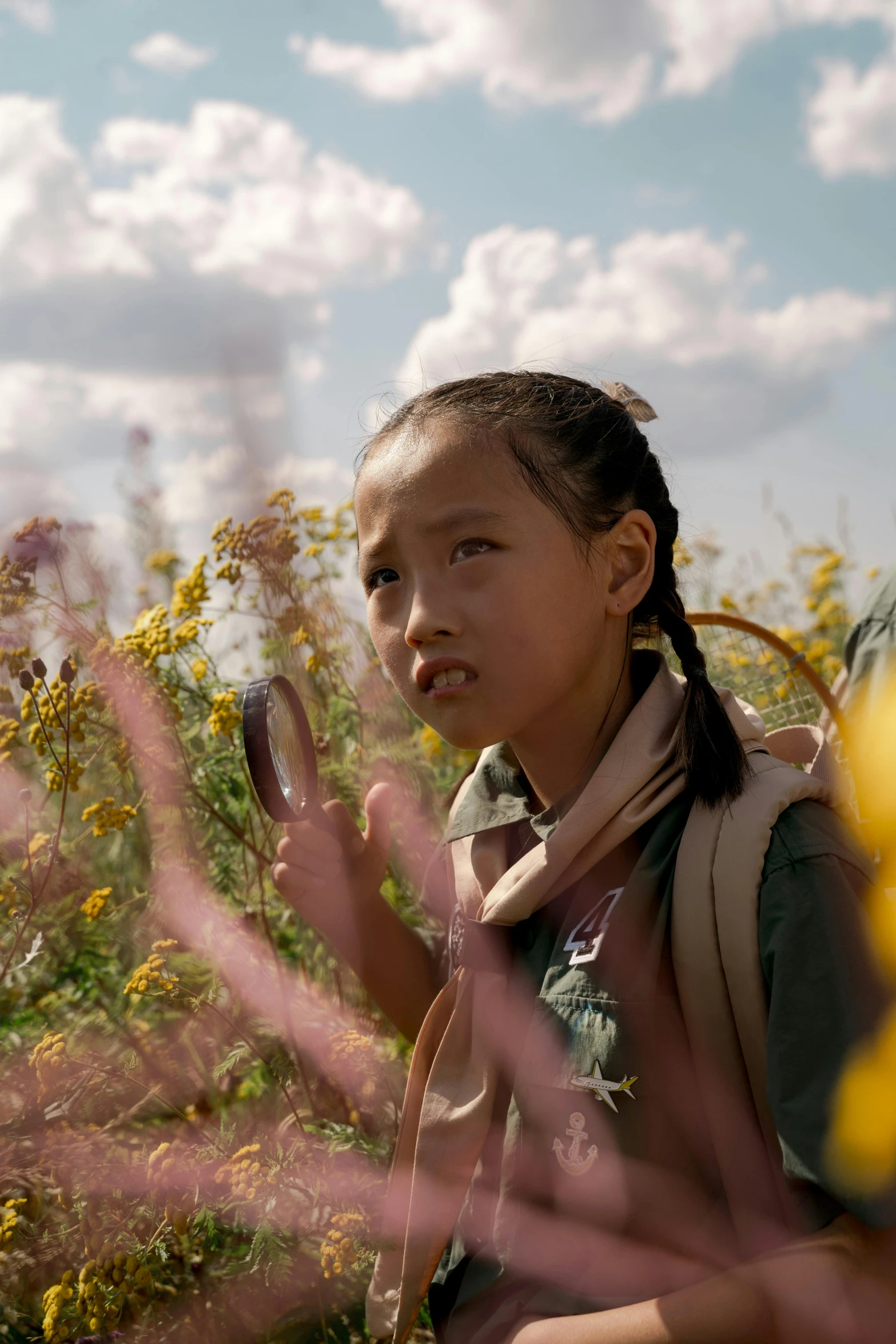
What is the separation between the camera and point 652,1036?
141 cm

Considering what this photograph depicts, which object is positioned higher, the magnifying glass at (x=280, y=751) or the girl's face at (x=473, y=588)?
the girl's face at (x=473, y=588)

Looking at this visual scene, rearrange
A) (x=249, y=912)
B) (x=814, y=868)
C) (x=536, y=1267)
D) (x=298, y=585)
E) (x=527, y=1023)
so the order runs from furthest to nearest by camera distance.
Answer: (x=298, y=585), (x=249, y=912), (x=527, y=1023), (x=536, y=1267), (x=814, y=868)

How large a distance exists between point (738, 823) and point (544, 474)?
632 millimetres

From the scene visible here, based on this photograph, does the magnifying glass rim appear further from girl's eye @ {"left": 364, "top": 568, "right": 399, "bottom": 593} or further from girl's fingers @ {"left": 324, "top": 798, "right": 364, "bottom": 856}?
girl's eye @ {"left": 364, "top": 568, "right": 399, "bottom": 593}

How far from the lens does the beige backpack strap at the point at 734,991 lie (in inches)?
51.7

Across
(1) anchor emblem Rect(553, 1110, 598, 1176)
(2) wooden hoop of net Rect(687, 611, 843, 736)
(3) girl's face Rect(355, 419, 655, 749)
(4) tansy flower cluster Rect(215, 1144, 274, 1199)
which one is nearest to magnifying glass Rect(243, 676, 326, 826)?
(3) girl's face Rect(355, 419, 655, 749)

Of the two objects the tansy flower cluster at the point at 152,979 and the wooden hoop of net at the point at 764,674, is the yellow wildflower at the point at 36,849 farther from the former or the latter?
the wooden hoop of net at the point at 764,674

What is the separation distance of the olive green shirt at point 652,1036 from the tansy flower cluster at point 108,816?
0.91 m

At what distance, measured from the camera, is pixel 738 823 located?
137 centimetres

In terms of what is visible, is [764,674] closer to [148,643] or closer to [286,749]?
[286,749]

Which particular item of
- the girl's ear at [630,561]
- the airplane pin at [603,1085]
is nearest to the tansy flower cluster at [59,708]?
the girl's ear at [630,561]

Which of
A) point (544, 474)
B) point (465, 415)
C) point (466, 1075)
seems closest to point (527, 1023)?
point (466, 1075)

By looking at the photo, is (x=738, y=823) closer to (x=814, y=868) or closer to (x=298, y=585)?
(x=814, y=868)

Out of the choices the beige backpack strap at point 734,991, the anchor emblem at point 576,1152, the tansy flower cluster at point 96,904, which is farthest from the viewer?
the tansy flower cluster at point 96,904
